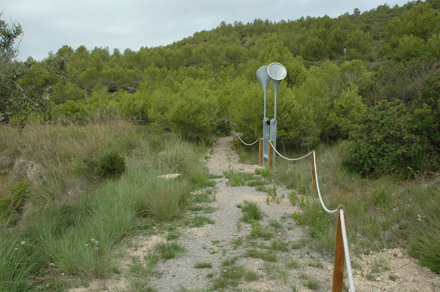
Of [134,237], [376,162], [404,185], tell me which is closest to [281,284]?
[134,237]

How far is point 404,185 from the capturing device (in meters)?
5.80

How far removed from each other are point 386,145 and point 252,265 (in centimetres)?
430

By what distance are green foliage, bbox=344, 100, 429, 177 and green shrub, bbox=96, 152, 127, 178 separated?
201 inches

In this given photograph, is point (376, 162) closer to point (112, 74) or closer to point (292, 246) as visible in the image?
point (292, 246)

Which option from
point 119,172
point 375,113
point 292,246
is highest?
point 375,113

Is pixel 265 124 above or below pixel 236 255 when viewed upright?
above

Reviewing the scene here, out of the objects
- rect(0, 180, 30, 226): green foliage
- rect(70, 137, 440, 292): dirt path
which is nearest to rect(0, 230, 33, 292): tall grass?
rect(70, 137, 440, 292): dirt path

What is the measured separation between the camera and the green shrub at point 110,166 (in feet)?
22.0

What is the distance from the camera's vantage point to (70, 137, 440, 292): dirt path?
3.26 metres

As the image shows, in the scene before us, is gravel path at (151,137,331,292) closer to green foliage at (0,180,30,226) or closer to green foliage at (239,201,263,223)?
green foliage at (239,201,263,223)

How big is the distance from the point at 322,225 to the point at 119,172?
4.34m

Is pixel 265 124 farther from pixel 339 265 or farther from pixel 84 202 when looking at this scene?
pixel 339 265

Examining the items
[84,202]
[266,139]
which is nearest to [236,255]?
[84,202]

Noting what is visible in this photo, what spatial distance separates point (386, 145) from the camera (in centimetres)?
646
